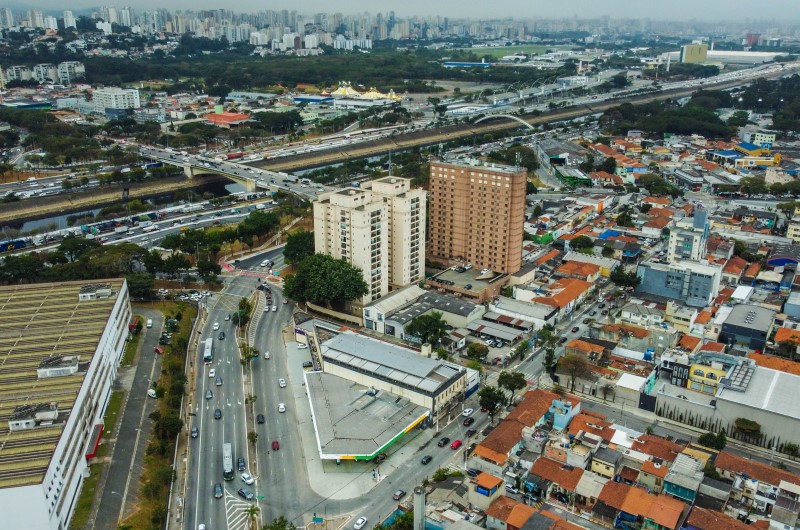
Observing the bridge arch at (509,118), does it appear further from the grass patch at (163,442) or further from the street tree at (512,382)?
the street tree at (512,382)

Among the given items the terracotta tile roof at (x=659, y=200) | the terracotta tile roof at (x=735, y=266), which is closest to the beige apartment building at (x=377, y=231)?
the terracotta tile roof at (x=735, y=266)

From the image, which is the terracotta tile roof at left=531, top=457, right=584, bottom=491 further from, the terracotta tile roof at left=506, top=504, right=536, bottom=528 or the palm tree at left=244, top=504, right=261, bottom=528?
the palm tree at left=244, top=504, right=261, bottom=528

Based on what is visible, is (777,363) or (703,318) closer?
(777,363)

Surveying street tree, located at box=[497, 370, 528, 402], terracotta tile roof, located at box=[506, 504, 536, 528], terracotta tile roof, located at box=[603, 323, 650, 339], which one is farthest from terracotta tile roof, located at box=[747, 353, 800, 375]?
terracotta tile roof, located at box=[506, 504, 536, 528]

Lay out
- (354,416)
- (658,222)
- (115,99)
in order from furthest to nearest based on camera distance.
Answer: (115,99) → (658,222) → (354,416)

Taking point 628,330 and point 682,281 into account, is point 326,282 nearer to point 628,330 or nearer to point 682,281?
point 628,330

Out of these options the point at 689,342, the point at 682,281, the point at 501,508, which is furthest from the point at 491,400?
the point at 682,281
